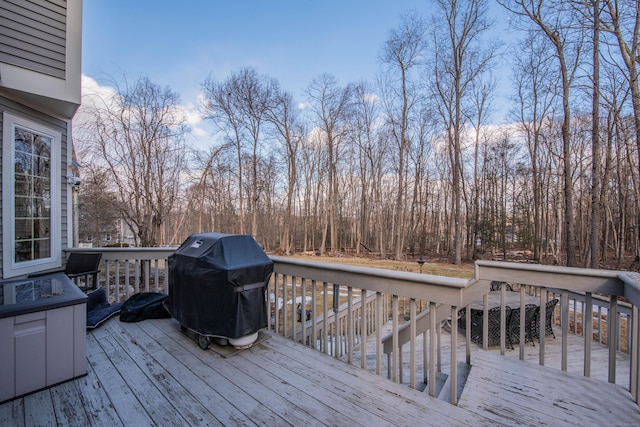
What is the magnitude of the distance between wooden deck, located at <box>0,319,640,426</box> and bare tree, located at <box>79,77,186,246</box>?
7565 millimetres

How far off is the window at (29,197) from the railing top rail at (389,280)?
3.32m

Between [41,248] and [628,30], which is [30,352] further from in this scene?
[628,30]

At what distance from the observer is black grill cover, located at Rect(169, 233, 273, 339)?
7.37ft

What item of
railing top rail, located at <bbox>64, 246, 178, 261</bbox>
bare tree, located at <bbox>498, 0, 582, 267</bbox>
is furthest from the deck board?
bare tree, located at <bbox>498, 0, 582, 267</bbox>

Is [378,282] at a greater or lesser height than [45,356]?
greater

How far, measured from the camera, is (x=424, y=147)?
17.3 m

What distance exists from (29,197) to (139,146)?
6.31 m

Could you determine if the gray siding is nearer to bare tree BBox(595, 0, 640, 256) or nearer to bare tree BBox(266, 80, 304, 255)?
bare tree BBox(595, 0, 640, 256)

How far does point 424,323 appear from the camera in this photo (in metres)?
2.71

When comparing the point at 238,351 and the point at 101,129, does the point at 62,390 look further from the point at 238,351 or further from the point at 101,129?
the point at 101,129

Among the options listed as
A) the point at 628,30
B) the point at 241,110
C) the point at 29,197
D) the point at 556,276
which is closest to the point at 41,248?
the point at 29,197

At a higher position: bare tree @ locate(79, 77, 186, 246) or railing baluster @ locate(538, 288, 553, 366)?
bare tree @ locate(79, 77, 186, 246)

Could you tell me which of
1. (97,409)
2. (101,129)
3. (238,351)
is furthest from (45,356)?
(101,129)

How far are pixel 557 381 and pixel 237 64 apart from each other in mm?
15976
